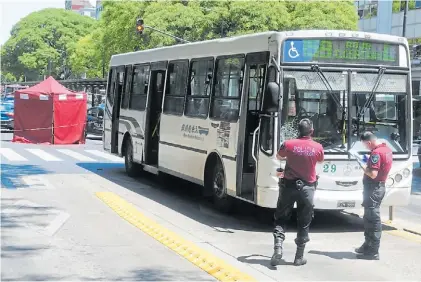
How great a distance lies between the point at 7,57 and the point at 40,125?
71.9m

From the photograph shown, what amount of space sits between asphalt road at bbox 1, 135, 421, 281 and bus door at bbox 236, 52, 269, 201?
27.2 inches

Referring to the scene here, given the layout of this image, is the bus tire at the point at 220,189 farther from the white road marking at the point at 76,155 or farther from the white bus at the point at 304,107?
the white road marking at the point at 76,155

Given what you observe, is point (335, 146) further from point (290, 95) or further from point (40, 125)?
point (40, 125)

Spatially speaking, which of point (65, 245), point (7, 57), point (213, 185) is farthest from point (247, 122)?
point (7, 57)

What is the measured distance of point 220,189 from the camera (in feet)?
38.3

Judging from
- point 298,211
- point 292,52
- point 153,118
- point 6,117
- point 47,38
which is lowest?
point 298,211

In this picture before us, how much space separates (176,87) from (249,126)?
3.55m

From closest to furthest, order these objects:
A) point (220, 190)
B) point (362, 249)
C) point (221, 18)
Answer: point (362, 249) → point (220, 190) → point (221, 18)

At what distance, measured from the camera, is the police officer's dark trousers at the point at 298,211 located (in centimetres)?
766

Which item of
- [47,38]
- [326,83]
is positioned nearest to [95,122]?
[326,83]

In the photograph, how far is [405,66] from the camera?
1048cm

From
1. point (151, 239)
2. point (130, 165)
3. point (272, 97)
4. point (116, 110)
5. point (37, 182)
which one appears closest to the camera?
point (151, 239)

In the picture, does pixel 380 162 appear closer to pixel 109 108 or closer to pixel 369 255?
pixel 369 255

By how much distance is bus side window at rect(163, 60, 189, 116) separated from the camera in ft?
44.0
